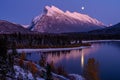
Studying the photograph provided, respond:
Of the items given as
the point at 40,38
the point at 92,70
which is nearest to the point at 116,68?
the point at 92,70

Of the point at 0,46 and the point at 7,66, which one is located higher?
the point at 0,46

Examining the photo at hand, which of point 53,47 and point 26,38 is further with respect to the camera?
point 26,38

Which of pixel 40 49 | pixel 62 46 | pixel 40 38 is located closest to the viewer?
pixel 40 49

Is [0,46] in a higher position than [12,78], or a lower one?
higher

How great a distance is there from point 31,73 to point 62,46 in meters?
123

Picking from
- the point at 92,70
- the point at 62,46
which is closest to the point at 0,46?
the point at 92,70

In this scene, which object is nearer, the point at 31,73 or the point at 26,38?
the point at 31,73

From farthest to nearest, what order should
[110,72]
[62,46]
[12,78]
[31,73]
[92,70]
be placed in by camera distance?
[62,46]
[110,72]
[92,70]
[31,73]
[12,78]

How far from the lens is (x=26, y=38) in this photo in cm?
18038

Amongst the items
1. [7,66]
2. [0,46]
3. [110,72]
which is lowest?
[110,72]

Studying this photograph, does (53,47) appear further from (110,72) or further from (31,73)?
(31,73)

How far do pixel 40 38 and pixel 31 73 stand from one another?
14402 centimetres

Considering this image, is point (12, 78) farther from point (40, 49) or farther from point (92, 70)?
point (40, 49)

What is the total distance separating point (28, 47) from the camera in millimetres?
147500
